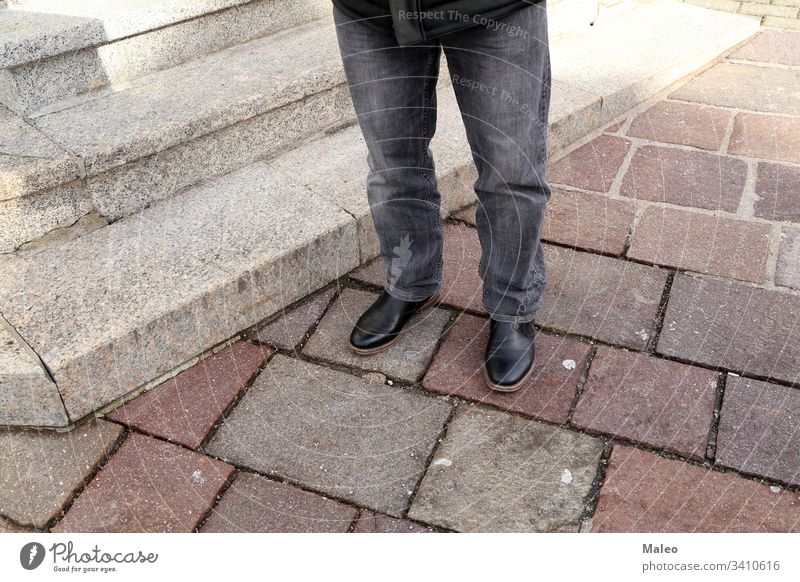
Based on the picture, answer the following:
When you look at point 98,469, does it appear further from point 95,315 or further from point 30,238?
point 30,238

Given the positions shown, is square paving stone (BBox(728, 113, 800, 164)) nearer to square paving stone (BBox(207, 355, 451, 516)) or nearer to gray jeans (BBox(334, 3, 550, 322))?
gray jeans (BBox(334, 3, 550, 322))

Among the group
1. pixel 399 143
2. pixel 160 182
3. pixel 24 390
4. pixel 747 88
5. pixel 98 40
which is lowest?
pixel 747 88

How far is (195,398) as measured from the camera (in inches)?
68.7

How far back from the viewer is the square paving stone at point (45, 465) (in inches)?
59.9

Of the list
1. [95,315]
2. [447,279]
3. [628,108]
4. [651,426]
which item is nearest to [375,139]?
[447,279]

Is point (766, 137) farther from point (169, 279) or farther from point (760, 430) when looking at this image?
point (169, 279)

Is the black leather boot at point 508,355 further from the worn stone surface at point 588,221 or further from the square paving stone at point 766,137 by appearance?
the square paving stone at point 766,137

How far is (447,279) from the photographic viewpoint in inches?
81.4

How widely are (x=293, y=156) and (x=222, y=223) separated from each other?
0.41 metres

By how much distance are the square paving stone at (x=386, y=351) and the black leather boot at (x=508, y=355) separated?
165 mm

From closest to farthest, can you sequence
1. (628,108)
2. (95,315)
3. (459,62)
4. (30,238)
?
(459,62)
(95,315)
(30,238)
(628,108)

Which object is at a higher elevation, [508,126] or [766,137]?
[508,126]
